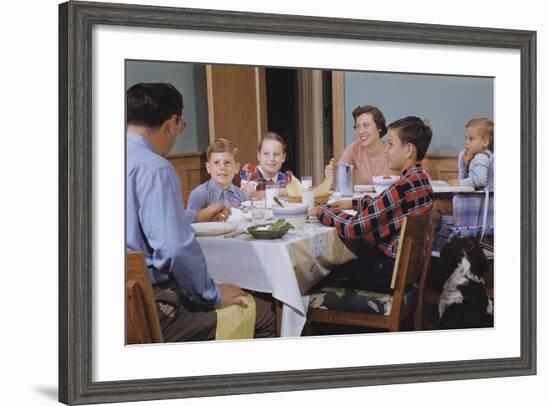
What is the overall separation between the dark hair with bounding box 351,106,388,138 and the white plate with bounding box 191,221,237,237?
24.9 inches

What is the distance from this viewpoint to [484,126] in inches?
187

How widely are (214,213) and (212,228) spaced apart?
0.05 m

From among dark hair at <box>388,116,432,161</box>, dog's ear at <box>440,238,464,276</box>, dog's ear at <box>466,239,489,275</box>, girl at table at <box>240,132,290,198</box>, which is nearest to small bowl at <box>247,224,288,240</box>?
girl at table at <box>240,132,290,198</box>

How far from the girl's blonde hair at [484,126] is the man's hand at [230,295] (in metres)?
1.14

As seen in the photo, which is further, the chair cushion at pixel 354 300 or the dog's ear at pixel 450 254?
the dog's ear at pixel 450 254

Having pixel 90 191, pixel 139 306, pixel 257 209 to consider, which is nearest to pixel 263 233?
pixel 257 209

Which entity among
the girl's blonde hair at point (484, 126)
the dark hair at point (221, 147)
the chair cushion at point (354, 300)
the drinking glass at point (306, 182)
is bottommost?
the chair cushion at point (354, 300)

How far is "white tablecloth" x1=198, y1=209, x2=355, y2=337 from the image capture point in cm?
434

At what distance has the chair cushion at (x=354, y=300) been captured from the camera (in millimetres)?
4520

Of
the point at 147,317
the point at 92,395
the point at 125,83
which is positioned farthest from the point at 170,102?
the point at 92,395

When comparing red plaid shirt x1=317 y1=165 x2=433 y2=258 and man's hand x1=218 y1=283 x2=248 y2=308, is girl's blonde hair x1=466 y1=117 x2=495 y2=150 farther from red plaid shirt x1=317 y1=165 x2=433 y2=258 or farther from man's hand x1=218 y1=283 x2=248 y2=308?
man's hand x1=218 y1=283 x2=248 y2=308

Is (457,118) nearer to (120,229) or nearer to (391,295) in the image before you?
(391,295)

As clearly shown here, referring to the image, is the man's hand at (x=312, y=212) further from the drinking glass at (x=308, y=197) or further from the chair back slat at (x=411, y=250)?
the chair back slat at (x=411, y=250)

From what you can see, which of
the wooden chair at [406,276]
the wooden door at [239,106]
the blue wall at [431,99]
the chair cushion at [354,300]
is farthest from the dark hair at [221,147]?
the wooden chair at [406,276]
